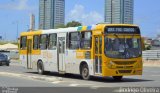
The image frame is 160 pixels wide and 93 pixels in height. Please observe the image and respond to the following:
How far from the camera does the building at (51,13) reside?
102062mm

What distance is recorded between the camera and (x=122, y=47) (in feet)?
75.6

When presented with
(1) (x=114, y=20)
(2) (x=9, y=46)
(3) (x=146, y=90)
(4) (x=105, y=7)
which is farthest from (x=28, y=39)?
(2) (x=9, y=46)

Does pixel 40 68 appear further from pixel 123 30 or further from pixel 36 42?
pixel 123 30

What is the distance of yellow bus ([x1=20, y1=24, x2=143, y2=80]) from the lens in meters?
22.8

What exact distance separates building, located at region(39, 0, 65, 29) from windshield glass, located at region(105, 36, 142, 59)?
7833 centimetres

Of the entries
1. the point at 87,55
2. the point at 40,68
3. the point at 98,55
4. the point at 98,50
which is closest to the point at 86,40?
the point at 87,55

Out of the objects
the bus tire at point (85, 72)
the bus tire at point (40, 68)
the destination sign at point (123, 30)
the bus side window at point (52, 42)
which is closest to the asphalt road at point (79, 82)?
the bus tire at point (85, 72)

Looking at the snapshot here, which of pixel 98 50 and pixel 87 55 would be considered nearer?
pixel 98 50

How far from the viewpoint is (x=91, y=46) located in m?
23.7

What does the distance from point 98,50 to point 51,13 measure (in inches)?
3205

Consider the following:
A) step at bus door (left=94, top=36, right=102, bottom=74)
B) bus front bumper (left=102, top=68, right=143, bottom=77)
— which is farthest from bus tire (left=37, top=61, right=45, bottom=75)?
bus front bumper (left=102, top=68, right=143, bottom=77)

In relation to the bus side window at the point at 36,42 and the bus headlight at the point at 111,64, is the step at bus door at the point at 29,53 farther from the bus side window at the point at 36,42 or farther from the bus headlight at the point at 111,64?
the bus headlight at the point at 111,64

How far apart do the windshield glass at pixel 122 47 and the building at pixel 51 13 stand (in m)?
78.3

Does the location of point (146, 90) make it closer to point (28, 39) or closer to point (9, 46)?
point (28, 39)
